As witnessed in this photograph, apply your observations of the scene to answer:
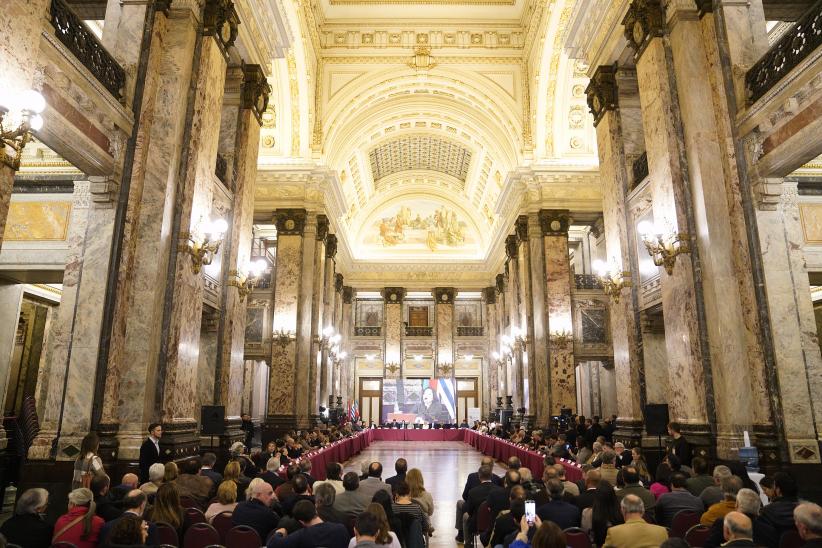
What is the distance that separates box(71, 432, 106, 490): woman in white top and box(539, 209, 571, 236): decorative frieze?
1385cm

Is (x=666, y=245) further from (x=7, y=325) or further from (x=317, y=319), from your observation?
(x=7, y=325)

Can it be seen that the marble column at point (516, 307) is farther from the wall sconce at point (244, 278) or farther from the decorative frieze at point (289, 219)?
the wall sconce at point (244, 278)

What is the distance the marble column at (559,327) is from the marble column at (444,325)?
11.6 metres

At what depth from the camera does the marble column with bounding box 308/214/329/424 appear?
672 inches

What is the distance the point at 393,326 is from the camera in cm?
2805

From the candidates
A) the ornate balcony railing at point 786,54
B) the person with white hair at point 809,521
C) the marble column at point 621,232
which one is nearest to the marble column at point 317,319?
the marble column at point 621,232

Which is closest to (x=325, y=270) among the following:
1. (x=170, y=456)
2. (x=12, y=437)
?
(x=12, y=437)

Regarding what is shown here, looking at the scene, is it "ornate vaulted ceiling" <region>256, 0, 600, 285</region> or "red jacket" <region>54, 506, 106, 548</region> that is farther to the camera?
"ornate vaulted ceiling" <region>256, 0, 600, 285</region>

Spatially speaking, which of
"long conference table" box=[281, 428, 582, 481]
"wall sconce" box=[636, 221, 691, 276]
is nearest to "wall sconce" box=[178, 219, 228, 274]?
"long conference table" box=[281, 428, 582, 481]

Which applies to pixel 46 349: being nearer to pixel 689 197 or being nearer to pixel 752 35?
pixel 689 197

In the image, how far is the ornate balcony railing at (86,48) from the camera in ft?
19.7

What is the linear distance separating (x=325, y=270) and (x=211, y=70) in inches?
478

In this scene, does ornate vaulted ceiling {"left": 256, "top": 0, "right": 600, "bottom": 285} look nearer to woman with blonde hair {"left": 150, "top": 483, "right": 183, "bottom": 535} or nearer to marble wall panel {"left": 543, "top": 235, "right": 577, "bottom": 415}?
marble wall panel {"left": 543, "top": 235, "right": 577, "bottom": 415}

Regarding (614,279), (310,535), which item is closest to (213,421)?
(310,535)
